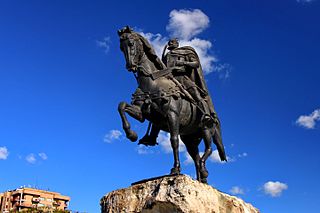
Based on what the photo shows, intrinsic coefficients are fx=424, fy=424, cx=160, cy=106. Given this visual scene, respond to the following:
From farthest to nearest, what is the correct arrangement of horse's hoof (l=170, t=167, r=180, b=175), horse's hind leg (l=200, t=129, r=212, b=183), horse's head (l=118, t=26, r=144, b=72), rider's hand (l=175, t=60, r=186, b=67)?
rider's hand (l=175, t=60, r=186, b=67) < horse's hind leg (l=200, t=129, r=212, b=183) < horse's head (l=118, t=26, r=144, b=72) < horse's hoof (l=170, t=167, r=180, b=175)

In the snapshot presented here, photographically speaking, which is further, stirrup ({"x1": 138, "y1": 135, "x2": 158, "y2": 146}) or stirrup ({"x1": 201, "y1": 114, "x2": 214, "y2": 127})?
stirrup ({"x1": 138, "y1": 135, "x2": 158, "y2": 146})

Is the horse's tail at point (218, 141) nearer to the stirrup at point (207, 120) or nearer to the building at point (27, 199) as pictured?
the stirrup at point (207, 120)

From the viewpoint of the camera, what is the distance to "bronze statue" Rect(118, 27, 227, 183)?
8.29 m

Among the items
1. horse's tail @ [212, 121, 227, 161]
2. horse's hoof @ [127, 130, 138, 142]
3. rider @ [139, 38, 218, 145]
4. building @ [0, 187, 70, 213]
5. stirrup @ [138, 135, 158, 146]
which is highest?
building @ [0, 187, 70, 213]

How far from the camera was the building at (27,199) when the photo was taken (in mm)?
74938

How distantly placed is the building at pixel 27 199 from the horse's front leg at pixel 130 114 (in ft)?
231

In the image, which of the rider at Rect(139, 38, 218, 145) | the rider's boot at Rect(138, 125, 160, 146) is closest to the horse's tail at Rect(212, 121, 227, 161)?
the rider at Rect(139, 38, 218, 145)

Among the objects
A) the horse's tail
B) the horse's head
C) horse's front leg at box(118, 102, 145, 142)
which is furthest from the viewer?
the horse's tail

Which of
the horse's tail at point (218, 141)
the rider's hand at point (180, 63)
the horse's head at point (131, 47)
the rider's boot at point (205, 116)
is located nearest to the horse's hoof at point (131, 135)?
the horse's head at point (131, 47)

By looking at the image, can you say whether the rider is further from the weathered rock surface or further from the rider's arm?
the weathered rock surface

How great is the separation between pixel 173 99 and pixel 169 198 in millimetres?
2178

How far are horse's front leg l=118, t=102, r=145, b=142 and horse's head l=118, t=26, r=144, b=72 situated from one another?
83 cm

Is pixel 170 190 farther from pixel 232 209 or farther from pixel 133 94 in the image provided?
pixel 133 94

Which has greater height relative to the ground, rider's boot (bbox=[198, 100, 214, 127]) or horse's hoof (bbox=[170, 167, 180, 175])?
rider's boot (bbox=[198, 100, 214, 127])
